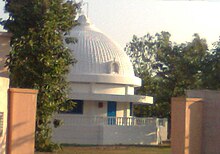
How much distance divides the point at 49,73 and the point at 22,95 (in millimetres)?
5813

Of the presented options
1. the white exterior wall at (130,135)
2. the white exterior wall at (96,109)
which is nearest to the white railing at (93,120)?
the white exterior wall at (130,135)

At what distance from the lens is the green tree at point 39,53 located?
25.3 m

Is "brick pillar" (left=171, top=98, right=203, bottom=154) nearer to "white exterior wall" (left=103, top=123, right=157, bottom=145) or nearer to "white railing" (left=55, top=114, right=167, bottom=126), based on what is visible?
"white exterior wall" (left=103, top=123, right=157, bottom=145)

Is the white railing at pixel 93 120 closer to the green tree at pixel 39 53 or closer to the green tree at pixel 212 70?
the green tree at pixel 212 70

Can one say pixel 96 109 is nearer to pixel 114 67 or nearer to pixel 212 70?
pixel 114 67

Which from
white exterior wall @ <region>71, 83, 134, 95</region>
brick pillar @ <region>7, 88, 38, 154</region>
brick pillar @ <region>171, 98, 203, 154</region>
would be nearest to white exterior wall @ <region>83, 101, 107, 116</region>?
white exterior wall @ <region>71, 83, 134, 95</region>

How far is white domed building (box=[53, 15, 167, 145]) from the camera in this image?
121 ft

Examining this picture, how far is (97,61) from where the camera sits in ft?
132

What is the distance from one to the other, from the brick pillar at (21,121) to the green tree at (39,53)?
5418mm

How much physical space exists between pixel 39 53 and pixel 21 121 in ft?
20.5

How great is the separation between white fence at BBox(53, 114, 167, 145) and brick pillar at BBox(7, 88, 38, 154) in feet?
54.6

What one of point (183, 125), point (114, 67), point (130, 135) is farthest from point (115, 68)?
point (183, 125)

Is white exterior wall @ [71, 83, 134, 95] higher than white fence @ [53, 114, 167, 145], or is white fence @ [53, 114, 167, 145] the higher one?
white exterior wall @ [71, 83, 134, 95]

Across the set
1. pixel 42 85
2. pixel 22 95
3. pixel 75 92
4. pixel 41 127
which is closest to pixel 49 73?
pixel 42 85
